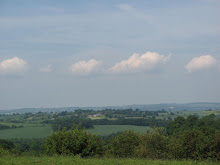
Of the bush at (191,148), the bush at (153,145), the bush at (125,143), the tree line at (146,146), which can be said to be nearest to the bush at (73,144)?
A: the tree line at (146,146)

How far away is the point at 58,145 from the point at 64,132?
2.53 meters

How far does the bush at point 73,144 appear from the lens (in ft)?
116

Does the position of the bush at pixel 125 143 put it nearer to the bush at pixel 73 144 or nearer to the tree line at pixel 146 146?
the tree line at pixel 146 146

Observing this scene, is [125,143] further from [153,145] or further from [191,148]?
[191,148]

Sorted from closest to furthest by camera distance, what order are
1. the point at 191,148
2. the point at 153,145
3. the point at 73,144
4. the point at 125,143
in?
the point at 73,144 → the point at 153,145 → the point at 191,148 → the point at 125,143

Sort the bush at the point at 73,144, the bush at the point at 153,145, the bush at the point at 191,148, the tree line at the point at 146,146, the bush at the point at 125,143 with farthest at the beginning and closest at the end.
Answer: the bush at the point at 125,143
the bush at the point at 191,148
the bush at the point at 73,144
the tree line at the point at 146,146
the bush at the point at 153,145

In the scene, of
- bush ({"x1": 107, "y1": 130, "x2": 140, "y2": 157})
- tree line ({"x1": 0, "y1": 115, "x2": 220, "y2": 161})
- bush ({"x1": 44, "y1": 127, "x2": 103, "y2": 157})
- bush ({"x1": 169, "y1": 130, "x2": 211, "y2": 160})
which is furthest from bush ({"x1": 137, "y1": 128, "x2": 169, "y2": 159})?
bush ({"x1": 44, "y1": 127, "x2": 103, "y2": 157})

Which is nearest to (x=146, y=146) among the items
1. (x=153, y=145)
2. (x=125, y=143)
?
(x=153, y=145)

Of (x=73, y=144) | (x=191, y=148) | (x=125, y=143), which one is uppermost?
(x=73, y=144)

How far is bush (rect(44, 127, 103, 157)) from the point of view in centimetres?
3538

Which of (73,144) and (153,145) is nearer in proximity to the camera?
(73,144)

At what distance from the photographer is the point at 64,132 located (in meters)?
38.3

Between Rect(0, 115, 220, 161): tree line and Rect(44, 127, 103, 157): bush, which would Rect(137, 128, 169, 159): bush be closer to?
Rect(0, 115, 220, 161): tree line

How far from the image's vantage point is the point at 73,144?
116 ft
